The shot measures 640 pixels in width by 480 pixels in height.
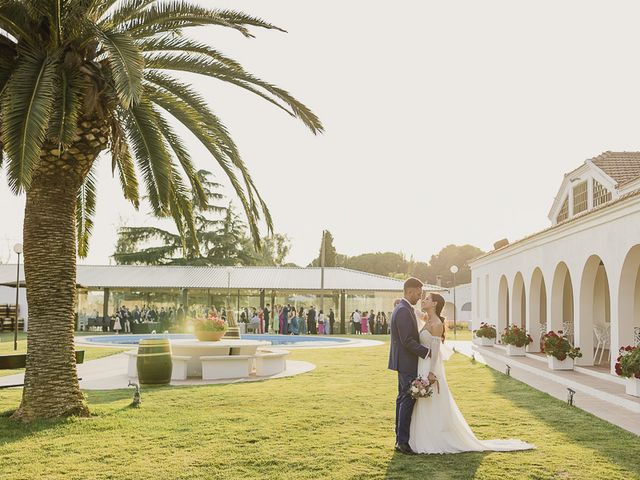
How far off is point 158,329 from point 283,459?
31709 millimetres

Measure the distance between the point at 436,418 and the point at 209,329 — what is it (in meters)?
10.5

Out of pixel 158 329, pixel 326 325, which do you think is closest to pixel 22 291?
pixel 158 329

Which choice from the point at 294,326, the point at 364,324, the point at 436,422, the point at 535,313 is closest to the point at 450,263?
the point at 364,324

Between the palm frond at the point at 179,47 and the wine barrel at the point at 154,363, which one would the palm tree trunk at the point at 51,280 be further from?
the wine barrel at the point at 154,363

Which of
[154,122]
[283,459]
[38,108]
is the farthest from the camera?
[154,122]

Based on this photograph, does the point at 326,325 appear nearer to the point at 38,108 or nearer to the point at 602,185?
the point at 602,185

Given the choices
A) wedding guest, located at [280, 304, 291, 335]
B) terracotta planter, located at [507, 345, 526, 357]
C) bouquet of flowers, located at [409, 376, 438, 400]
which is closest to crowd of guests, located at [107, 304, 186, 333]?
wedding guest, located at [280, 304, 291, 335]

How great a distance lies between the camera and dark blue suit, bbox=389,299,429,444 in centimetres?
768

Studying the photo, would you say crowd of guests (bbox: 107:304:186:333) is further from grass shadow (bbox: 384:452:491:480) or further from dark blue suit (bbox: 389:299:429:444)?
grass shadow (bbox: 384:452:491:480)

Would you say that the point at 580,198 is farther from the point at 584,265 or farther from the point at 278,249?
the point at 278,249

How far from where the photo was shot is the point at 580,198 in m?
24.0

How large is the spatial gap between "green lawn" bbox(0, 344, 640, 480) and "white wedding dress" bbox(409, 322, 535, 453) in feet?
0.80

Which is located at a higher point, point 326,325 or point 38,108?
point 38,108

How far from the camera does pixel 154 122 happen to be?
10500 millimetres
